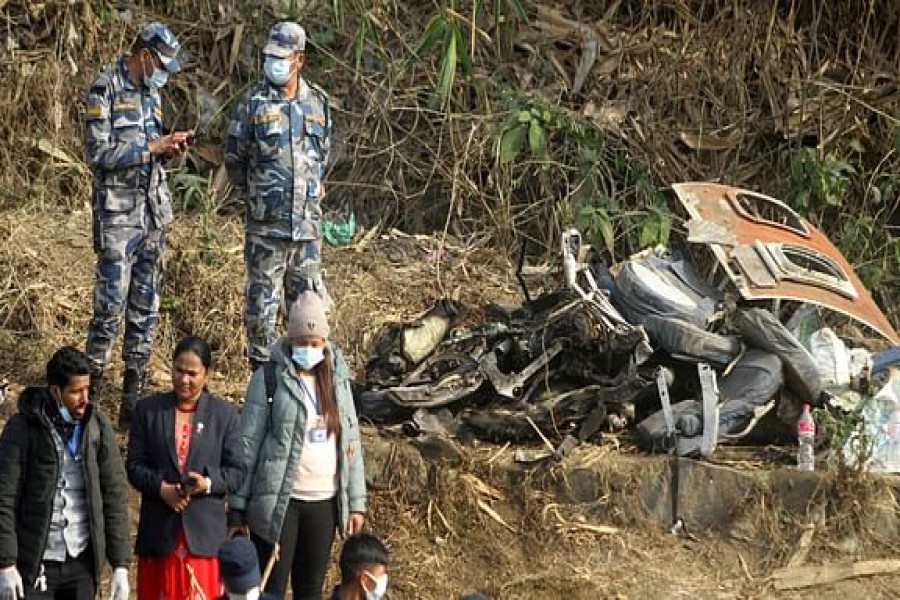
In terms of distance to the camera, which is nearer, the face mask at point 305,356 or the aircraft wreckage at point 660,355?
the face mask at point 305,356

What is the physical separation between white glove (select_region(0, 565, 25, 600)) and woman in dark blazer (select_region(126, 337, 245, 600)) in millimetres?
547

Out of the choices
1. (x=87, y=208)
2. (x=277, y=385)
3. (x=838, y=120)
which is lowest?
(x=87, y=208)

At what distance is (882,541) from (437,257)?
3.76 meters

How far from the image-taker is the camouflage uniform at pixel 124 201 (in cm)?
817

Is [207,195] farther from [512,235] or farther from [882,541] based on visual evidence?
[882,541]

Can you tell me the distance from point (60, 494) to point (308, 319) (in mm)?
1119

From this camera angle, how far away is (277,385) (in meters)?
6.46

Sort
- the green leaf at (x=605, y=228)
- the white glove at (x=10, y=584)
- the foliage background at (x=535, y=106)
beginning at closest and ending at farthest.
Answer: the white glove at (x=10, y=584) → the green leaf at (x=605, y=228) → the foliage background at (x=535, y=106)

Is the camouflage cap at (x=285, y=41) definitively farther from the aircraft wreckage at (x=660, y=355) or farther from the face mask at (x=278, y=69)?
the aircraft wreckage at (x=660, y=355)

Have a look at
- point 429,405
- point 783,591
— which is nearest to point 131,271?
point 429,405

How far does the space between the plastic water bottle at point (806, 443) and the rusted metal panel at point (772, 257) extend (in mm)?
637

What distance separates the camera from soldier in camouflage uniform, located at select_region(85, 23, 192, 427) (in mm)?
8164

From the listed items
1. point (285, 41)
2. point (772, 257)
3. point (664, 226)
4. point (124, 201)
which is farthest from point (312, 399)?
point (664, 226)

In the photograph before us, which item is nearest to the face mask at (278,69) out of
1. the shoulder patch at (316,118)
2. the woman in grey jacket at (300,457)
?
the shoulder patch at (316,118)
